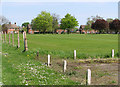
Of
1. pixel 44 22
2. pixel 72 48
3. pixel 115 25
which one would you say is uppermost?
pixel 44 22

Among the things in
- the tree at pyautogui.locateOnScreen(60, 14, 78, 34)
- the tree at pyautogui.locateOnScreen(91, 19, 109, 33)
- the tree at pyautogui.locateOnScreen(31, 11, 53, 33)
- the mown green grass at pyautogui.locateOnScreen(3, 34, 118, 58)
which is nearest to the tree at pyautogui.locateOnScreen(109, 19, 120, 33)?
the tree at pyautogui.locateOnScreen(91, 19, 109, 33)

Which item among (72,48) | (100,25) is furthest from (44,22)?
(72,48)

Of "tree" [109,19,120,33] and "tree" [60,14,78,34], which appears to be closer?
"tree" [109,19,120,33]

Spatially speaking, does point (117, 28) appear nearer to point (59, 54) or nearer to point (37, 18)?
point (37, 18)

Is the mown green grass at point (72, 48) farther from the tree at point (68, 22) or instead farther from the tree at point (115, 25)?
the tree at point (115, 25)

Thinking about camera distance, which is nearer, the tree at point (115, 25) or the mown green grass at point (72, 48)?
the mown green grass at point (72, 48)

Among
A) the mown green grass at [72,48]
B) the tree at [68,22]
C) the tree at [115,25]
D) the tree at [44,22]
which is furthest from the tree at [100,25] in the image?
the mown green grass at [72,48]

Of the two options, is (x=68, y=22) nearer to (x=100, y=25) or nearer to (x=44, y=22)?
(x=44, y=22)

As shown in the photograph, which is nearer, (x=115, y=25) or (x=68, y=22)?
(x=115, y=25)

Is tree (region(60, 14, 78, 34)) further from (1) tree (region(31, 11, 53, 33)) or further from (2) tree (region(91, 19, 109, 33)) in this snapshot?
(2) tree (region(91, 19, 109, 33))

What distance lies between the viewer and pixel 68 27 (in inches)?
5002

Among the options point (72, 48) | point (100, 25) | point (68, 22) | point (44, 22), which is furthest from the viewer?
point (100, 25)

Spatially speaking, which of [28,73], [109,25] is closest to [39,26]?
[109,25]

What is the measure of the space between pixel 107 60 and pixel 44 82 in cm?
886
